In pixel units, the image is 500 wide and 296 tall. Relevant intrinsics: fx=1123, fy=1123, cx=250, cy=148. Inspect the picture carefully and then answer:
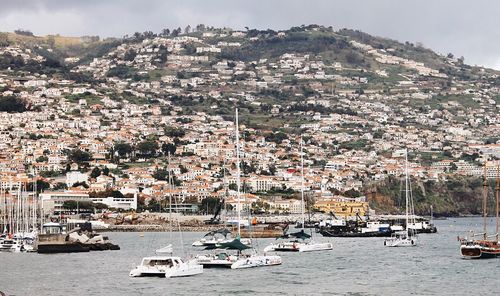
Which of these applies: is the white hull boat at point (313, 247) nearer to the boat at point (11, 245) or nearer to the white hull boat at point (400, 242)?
the white hull boat at point (400, 242)

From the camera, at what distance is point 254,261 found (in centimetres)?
5725

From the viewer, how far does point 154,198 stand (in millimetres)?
142125

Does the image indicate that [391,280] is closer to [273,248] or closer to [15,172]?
[273,248]

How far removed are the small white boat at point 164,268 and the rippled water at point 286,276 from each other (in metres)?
0.46

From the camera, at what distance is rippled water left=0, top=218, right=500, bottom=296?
1879 inches

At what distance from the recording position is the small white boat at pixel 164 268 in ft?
166

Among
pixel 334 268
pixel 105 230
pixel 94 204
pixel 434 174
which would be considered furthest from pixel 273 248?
pixel 434 174

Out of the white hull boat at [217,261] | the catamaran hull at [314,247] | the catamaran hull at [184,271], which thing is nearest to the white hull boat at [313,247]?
the catamaran hull at [314,247]

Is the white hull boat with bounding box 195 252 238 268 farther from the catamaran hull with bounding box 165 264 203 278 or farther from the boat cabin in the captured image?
the boat cabin

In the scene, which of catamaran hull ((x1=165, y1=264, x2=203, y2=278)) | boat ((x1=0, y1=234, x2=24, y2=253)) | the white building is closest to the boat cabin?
boat ((x1=0, y1=234, x2=24, y2=253))

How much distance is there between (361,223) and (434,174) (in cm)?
7379

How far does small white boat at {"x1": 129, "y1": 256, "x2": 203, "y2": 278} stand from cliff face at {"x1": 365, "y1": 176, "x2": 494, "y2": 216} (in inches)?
4471

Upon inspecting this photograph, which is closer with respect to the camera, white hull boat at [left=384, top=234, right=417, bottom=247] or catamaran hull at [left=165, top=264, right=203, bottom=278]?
catamaran hull at [left=165, top=264, right=203, bottom=278]

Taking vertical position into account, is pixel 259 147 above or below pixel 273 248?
above
